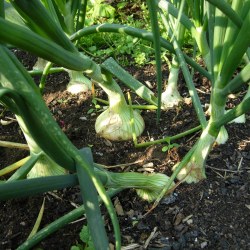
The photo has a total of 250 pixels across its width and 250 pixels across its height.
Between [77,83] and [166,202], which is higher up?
[77,83]

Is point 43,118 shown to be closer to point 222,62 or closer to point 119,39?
point 222,62

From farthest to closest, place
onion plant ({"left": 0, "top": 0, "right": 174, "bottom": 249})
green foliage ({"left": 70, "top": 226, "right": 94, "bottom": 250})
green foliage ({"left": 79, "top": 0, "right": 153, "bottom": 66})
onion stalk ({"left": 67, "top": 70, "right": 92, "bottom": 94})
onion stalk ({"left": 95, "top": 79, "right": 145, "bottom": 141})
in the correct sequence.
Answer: green foliage ({"left": 79, "top": 0, "right": 153, "bottom": 66})
onion stalk ({"left": 67, "top": 70, "right": 92, "bottom": 94})
onion stalk ({"left": 95, "top": 79, "right": 145, "bottom": 141})
green foliage ({"left": 70, "top": 226, "right": 94, "bottom": 250})
onion plant ({"left": 0, "top": 0, "right": 174, "bottom": 249})

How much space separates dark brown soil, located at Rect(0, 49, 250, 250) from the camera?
3.84ft

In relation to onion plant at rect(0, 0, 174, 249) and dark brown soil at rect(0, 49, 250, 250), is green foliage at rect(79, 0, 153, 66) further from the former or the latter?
onion plant at rect(0, 0, 174, 249)

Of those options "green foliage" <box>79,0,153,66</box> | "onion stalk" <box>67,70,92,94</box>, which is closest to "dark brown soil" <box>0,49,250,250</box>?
"onion stalk" <box>67,70,92,94</box>

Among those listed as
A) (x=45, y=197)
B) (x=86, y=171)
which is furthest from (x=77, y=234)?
(x=86, y=171)

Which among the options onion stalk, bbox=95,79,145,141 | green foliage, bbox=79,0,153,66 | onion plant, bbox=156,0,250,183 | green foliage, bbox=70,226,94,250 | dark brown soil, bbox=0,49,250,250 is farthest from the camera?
green foliage, bbox=79,0,153,66

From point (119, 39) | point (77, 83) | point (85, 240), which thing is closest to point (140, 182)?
point (85, 240)

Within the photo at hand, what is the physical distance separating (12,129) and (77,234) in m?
0.57

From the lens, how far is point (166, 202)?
1.26 metres

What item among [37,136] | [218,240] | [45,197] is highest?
[37,136]

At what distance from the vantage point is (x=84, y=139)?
59.3 inches

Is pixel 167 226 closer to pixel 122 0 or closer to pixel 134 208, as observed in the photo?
pixel 134 208

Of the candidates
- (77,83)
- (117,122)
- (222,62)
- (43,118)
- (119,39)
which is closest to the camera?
(43,118)
